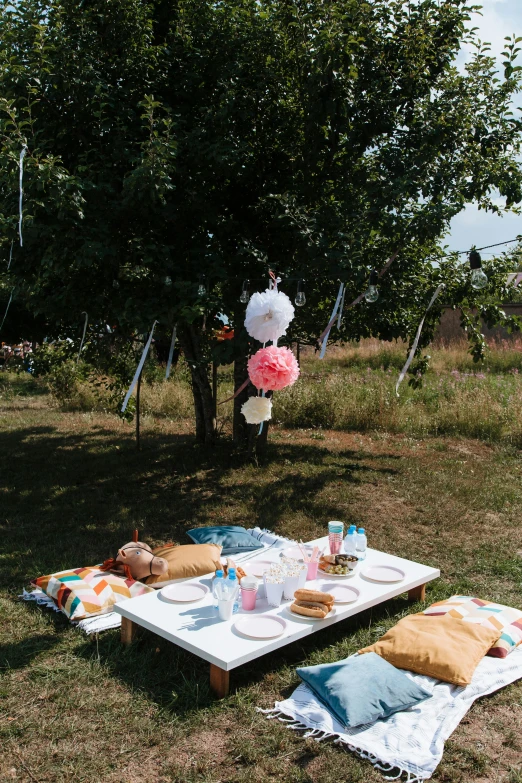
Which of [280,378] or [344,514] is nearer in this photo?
[280,378]

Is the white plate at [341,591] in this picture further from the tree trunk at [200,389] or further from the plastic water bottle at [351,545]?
the tree trunk at [200,389]

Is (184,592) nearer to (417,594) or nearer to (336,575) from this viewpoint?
(336,575)

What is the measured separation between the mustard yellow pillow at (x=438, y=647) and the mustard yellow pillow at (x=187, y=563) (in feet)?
4.22

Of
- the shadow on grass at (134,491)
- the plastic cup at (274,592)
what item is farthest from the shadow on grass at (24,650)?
the plastic cup at (274,592)

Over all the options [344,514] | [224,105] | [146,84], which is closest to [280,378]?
[344,514]

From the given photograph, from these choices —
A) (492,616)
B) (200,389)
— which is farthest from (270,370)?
(200,389)

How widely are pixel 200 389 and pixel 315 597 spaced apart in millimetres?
5303

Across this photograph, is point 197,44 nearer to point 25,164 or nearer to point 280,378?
point 25,164

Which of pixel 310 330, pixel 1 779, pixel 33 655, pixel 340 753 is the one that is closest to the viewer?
pixel 1 779

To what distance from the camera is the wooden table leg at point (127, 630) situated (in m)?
3.84

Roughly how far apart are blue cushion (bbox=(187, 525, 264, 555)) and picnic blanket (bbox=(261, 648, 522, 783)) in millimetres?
1781

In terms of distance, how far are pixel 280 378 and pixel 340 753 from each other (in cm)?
200

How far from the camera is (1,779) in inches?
109

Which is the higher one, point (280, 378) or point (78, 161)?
point (78, 161)
